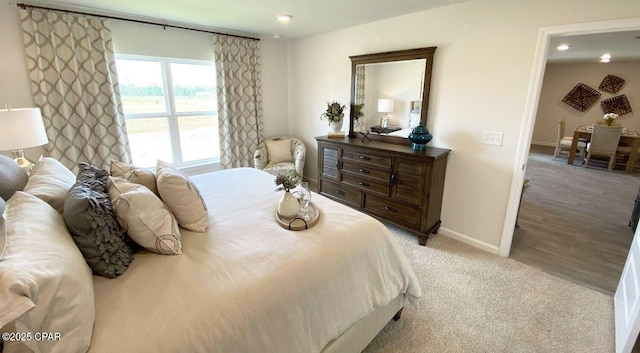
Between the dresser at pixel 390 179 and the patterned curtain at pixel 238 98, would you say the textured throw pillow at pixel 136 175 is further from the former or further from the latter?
the patterned curtain at pixel 238 98

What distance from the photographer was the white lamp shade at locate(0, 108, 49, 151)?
6.48ft

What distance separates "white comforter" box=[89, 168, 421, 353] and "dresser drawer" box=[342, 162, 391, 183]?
1.31m

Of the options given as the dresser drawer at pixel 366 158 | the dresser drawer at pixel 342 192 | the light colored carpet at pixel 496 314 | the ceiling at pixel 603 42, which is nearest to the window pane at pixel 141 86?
the dresser drawer at pixel 342 192

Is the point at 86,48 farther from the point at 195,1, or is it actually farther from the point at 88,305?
the point at 88,305

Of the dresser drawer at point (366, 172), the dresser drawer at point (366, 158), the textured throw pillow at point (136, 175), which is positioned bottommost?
the dresser drawer at point (366, 172)

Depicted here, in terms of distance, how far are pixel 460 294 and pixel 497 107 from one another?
1652mm

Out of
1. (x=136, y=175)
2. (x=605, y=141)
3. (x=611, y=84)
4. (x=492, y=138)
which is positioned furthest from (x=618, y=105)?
(x=136, y=175)

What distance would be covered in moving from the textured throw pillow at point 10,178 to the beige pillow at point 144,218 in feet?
1.44

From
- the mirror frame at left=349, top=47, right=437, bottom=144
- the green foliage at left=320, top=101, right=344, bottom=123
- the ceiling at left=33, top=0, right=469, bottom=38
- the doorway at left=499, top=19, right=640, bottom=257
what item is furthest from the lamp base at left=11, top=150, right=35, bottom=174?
the doorway at left=499, top=19, right=640, bottom=257

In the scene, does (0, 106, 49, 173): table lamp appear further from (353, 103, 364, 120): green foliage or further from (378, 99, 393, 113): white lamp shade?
(378, 99, 393, 113): white lamp shade

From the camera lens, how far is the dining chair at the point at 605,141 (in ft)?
18.1

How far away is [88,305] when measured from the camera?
3.10ft

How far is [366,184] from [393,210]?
0.42 meters

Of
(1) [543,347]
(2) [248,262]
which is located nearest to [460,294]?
(1) [543,347]
